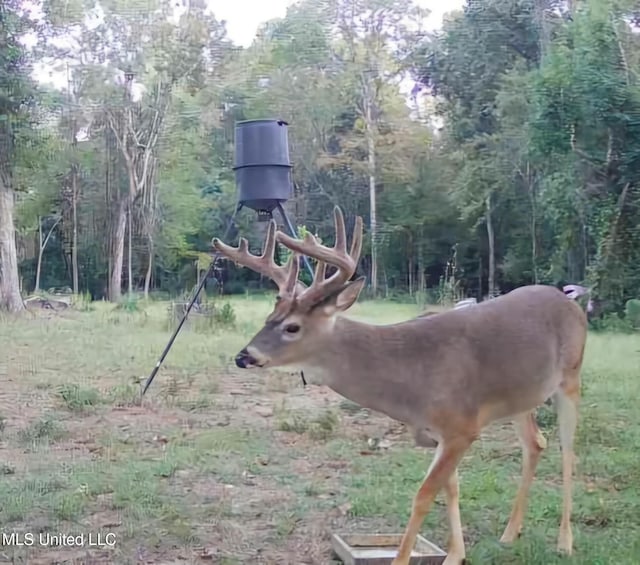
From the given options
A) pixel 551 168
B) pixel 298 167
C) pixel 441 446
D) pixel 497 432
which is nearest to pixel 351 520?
pixel 441 446

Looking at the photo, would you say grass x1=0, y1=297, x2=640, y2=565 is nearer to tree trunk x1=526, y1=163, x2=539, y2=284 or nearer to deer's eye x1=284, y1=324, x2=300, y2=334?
tree trunk x1=526, y1=163, x2=539, y2=284

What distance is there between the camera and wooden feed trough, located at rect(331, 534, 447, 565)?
1.95 metres

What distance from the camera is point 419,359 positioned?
194 centimetres

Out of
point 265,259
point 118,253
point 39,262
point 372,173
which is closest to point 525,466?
point 265,259

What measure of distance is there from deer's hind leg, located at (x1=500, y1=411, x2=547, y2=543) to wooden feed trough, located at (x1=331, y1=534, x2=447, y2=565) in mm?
198

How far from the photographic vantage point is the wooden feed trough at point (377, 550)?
6.39ft

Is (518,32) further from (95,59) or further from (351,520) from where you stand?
(351,520)

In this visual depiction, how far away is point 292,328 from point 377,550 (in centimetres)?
52

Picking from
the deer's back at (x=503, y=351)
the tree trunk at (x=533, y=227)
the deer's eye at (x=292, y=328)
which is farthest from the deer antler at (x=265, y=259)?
the tree trunk at (x=533, y=227)

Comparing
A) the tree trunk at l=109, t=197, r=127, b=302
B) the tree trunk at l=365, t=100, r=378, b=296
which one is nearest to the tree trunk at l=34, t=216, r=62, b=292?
the tree trunk at l=109, t=197, r=127, b=302

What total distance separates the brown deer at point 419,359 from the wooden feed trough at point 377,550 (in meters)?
0.05

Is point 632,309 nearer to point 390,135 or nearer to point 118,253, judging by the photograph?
point 390,135

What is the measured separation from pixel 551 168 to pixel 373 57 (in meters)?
0.74

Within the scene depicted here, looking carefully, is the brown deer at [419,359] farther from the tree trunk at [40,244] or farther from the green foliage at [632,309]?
the tree trunk at [40,244]
